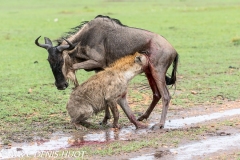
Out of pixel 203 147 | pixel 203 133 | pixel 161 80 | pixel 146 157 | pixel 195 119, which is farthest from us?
pixel 195 119

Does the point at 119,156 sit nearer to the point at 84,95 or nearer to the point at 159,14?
the point at 84,95

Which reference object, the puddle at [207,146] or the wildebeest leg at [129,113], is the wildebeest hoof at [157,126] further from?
the puddle at [207,146]

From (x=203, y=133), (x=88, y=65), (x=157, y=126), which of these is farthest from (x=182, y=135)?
(x=88, y=65)

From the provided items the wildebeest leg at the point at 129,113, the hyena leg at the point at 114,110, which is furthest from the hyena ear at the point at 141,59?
the hyena leg at the point at 114,110

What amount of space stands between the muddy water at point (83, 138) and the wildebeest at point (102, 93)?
11.4 inches

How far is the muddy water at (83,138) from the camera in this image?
7008mm

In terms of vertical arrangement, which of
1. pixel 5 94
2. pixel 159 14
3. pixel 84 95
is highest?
pixel 84 95

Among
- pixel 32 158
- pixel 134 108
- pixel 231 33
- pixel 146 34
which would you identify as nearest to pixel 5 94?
pixel 134 108

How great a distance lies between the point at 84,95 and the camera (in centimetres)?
819

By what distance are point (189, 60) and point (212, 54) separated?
121 cm

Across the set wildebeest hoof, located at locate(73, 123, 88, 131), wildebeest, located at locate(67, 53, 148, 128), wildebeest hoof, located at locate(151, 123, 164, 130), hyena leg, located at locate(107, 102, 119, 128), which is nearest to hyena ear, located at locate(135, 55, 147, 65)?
wildebeest, located at locate(67, 53, 148, 128)

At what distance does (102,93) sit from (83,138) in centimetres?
83

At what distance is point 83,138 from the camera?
25.3ft

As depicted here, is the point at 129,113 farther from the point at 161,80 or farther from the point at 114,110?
the point at 161,80
